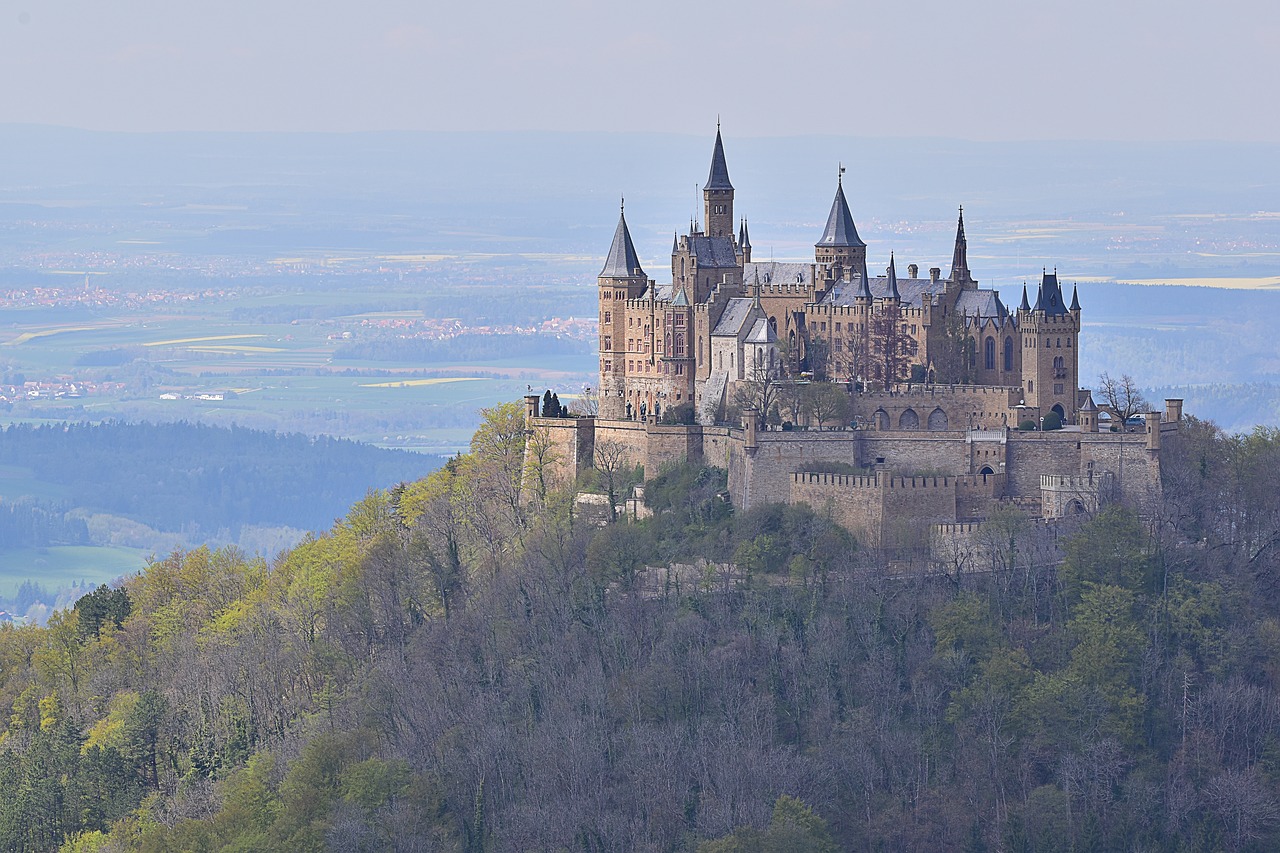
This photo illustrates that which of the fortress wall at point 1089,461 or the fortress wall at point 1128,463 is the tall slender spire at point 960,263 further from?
the fortress wall at point 1128,463

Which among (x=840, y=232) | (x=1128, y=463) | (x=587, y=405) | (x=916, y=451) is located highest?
(x=840, y=232)

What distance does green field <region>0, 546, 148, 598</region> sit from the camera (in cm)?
17975

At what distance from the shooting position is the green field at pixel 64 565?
17975 centimetres

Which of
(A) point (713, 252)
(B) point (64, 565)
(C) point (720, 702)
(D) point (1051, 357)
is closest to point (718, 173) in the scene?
(A) point (713, 252)

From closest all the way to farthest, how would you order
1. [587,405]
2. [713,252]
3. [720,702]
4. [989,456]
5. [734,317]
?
[720,702] < [989,456] < [734,317] < [713,252] < [587,405]

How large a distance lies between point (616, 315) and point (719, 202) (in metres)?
4.44

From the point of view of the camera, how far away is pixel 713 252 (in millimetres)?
74812

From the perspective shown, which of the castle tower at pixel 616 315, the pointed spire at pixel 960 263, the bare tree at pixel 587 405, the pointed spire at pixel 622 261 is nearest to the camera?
the pointed spire at pixel 960 263

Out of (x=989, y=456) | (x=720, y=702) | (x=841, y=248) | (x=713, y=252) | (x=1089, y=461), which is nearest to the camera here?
(x=720, y=702)

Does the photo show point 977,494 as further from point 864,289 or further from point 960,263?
point 960,263

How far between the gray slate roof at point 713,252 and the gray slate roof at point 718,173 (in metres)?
1.98

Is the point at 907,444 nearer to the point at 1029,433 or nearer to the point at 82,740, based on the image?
the point at 1029,433

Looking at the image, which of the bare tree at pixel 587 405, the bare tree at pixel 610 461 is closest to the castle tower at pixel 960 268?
the bare tree at pixel 610 461

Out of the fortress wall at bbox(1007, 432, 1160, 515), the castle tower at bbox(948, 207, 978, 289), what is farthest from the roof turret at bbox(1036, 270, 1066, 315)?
the fortress wall at bbox(1007, 432, 1160, 515)
